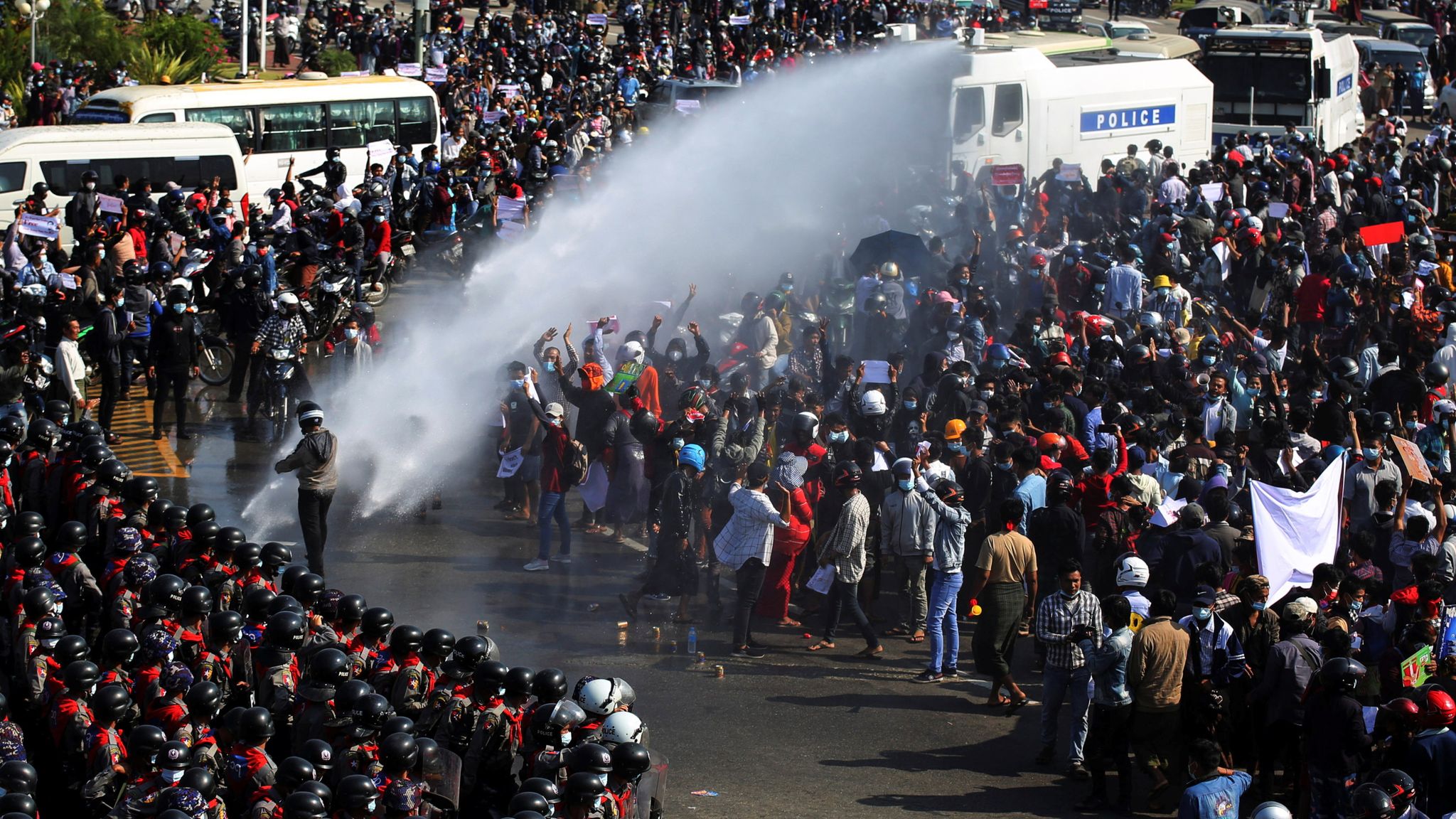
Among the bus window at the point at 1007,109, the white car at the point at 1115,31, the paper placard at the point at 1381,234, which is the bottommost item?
the paper placard at the point at 1381,234

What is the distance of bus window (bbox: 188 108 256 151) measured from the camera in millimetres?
24519

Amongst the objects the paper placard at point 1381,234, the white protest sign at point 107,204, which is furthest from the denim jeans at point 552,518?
the paper placard at point 1381,234

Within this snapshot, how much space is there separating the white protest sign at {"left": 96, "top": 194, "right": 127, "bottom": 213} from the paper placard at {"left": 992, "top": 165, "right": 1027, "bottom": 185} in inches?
405

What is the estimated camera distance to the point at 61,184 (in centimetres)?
2117

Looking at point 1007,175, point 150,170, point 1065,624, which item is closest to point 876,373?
point 1065,624

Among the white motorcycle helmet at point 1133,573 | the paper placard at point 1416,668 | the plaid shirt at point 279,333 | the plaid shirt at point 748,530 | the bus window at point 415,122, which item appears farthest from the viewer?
the bus window at point 415,122

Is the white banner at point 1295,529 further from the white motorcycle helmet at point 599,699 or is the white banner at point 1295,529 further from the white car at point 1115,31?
the white car at point 1115,31

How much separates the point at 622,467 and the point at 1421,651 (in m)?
6.48

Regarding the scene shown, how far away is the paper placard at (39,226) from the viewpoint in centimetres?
1780

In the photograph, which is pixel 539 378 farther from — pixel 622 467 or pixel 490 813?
pixel 490 813

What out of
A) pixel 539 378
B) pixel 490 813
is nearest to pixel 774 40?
pixel 539 378

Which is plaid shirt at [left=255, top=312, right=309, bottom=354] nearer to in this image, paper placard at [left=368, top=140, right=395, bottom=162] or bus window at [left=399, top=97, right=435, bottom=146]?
paper placard at [left=368, top=140, right=395, bottom=162]

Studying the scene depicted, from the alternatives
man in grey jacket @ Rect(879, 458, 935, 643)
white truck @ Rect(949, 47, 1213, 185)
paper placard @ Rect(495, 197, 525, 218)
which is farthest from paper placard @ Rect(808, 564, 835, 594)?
white truck @ Rect(949, 47, 1213, 185)

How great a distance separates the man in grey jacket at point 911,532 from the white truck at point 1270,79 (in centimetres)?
1938
